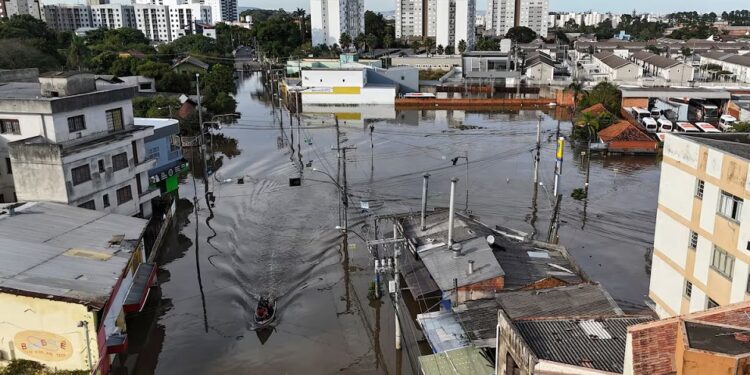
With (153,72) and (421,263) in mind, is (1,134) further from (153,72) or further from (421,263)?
(153,72)

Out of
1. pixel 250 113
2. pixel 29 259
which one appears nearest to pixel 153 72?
pixel 250 113

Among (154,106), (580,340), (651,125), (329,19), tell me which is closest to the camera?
(580,340)

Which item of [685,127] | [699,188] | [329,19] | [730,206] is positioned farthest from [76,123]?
[329,19]

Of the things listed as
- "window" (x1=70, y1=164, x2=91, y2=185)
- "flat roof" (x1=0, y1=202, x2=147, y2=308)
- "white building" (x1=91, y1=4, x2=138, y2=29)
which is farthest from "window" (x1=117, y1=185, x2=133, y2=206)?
"white building" (x1=91, y1=4, x2=138, y2=29)

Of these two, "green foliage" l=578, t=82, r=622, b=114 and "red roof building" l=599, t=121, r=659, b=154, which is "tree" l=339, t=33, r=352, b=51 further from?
"red roof building" l=599, t=121, r=659, b=154

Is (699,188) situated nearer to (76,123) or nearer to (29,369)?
(29,369)
